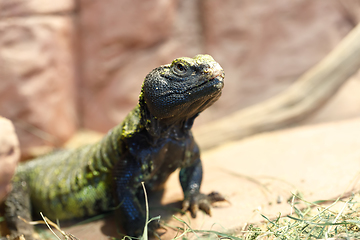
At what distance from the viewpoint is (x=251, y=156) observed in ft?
15.9

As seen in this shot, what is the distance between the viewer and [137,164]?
3.23m

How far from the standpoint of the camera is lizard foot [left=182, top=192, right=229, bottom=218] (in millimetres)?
3426

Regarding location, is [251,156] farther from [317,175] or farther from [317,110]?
[317,110]

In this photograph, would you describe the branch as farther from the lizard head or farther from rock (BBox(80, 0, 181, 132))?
the lizard head

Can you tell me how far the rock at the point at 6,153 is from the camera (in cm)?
333

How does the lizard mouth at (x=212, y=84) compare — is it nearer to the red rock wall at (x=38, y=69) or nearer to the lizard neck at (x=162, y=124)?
the lizard neck at (x=162, y=124)

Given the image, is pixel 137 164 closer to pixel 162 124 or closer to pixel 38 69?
pixel 162 124

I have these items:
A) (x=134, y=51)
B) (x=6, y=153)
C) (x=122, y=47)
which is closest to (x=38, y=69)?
(x=122, y=47)

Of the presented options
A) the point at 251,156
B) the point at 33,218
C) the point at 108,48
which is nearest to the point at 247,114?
the point at 251,156

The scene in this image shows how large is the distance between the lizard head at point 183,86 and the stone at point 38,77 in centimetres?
328

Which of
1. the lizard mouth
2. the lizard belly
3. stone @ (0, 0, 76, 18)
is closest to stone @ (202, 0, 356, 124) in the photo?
stone @ (0, 0, 76, 18)

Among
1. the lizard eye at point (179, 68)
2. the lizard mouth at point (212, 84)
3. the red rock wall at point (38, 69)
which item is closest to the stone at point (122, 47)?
the red rock wall at point (38, 69)

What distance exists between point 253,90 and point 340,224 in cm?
488

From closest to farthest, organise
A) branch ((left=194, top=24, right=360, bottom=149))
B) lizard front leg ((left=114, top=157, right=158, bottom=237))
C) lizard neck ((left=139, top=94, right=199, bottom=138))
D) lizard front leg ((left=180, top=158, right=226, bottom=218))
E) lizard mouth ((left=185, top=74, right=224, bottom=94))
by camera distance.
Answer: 1. lizard mouth ((left=185, top=74, right=224, bottom=94))
2. lizard neck ((left=139, top=94, right=199, bottom=138))
3. lizard front leg ((left=114, top=157, right=158, bottom=237))
4. lizard front leg ((left=180, top=158, right=226, bottom=218))
5. branch ((left=194, top=24, right=360, bottom=149))
